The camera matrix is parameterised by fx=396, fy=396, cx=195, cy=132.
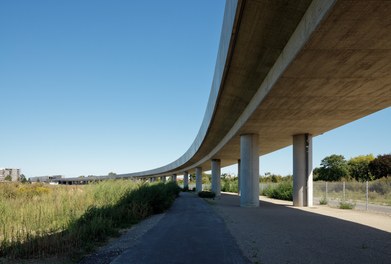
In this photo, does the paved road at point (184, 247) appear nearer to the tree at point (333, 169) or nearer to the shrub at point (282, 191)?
the shrub at point (282, 191)

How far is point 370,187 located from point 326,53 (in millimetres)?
26065

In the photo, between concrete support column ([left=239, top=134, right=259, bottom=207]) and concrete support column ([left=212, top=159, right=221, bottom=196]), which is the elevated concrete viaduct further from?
concrete support column ([left=212, top=159, right=221, bottom=196])

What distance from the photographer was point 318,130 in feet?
85.3

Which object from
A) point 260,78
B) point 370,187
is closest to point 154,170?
point 370,187

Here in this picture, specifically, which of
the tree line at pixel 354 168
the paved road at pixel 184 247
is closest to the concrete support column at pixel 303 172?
the paved road at pixel 184 247

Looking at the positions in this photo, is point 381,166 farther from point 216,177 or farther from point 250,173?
point 250,173

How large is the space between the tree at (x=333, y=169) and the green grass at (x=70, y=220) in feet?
195

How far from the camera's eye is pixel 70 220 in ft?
39.1

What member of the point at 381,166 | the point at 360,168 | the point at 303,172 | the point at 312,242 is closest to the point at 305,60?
the point at 312,242

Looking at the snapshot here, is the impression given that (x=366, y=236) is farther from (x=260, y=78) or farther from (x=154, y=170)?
(x=154, y=170)

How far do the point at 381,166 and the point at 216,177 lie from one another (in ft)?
114

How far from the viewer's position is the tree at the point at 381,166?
6688 cm

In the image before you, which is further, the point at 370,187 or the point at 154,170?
the point at 154,170

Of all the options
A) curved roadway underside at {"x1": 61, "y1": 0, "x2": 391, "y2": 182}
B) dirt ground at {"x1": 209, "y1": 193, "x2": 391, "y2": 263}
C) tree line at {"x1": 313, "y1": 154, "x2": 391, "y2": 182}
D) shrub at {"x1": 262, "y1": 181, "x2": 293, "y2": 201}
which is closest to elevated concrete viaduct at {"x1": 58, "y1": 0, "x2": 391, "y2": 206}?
curved roadway underside at {"x1": 61, "y1": 0, "x2": 391, "y2": 182}
